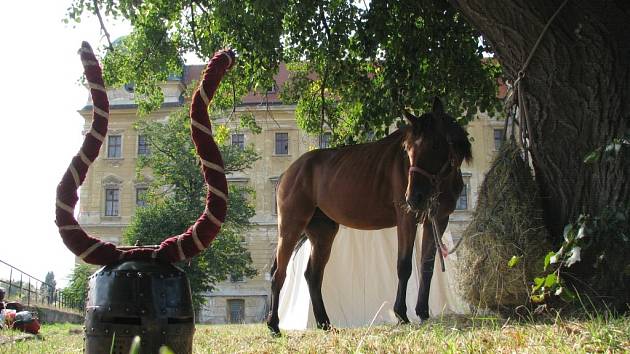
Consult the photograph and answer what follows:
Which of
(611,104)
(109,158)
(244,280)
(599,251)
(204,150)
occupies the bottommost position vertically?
(244,280)

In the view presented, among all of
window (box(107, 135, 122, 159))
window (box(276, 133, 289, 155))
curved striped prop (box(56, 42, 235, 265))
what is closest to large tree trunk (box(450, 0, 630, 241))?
curved striped prop (box(56, 42, 235, 265))

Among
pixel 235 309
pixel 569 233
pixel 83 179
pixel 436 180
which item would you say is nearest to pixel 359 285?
pixel 436 180

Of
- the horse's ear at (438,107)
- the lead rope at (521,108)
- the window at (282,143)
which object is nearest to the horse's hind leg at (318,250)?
the horse's ear at (438,107)

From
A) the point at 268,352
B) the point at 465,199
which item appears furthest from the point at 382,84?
the point at 465,199

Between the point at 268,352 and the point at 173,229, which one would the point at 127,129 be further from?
the point at 268,352

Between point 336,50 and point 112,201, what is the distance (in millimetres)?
39870

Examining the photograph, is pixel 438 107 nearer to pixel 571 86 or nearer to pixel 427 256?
pixel 571 86

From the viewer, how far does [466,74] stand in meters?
8.27

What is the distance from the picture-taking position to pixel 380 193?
617 centimetres

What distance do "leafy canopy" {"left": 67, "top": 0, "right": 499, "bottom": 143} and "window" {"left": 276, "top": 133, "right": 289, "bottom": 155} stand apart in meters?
33.9

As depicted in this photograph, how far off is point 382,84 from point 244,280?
112 ft

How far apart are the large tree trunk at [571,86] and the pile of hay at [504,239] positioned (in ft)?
0.67

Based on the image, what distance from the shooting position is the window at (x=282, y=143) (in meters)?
44.2

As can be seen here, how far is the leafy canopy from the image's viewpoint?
25.9 ft
